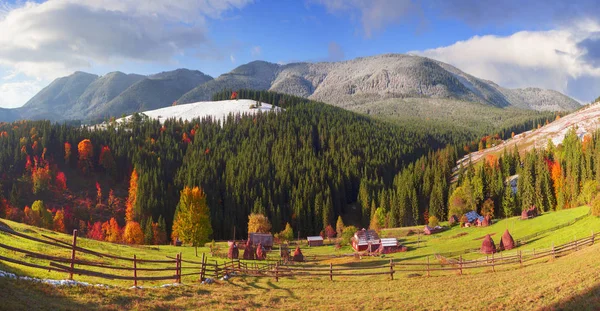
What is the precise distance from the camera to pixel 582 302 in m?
19.4

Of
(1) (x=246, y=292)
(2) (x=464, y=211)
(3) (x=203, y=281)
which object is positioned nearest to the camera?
(1) (x=246, y=292)

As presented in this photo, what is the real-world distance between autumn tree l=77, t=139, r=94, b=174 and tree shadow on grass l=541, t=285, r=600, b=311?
176554mm

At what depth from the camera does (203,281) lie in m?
30.7

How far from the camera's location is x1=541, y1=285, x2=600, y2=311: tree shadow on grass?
18.7 metres

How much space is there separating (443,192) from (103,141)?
15793cm

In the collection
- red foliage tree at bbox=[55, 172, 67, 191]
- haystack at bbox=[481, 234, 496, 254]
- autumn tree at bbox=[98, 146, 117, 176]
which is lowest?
haystack at bbox=[481, 234, 496, 254]

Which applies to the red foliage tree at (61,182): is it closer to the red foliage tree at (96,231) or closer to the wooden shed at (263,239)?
the red foliage tree at (96,231)

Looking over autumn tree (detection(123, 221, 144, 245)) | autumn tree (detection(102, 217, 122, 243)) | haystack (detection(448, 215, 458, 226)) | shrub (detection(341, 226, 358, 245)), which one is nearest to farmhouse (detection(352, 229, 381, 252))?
Result: shrub (detection(341, 226, 358, 245))

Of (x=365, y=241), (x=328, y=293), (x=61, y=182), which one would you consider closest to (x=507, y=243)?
(x=365, y=241)

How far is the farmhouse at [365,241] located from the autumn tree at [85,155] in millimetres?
131091

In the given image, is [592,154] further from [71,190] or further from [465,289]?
[71,190]

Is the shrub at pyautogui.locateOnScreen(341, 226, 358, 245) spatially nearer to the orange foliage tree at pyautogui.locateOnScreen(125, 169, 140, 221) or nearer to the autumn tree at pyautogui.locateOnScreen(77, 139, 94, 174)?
the orange foliage tree at pyautogui.locateOnScreen(125, 169, 140, 221)

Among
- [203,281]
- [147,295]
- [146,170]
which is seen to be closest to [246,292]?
[203,281]

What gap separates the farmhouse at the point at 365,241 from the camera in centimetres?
8019
